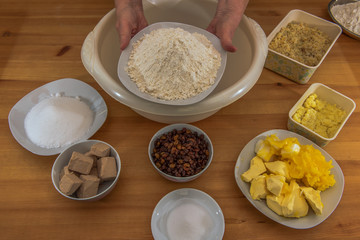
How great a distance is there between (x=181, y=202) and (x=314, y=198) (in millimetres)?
410

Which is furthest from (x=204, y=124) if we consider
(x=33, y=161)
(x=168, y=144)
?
(x=33, y=161)

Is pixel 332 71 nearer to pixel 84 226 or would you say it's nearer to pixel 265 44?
pixel 265 44

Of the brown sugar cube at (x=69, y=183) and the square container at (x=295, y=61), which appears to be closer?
the brown sugar cube at (x=69, y=183)

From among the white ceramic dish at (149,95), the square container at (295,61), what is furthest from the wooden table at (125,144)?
the white ceramic dish at (149,95)

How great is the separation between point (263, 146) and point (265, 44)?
1.23 ft

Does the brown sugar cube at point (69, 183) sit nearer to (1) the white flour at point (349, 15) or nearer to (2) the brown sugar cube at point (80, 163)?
(2) the brown sugar cube at point (80, 163)

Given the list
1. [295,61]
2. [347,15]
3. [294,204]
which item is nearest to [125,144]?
[294,204]

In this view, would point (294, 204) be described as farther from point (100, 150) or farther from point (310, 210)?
point (100, 150)

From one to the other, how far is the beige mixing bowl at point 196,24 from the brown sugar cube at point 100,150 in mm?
168

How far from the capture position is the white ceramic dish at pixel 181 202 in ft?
2.73

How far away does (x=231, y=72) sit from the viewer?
1122mm

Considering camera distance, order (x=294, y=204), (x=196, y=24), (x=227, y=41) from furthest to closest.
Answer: (x=196, y=24)
(x=227, y=41)
(x=294, y=204)

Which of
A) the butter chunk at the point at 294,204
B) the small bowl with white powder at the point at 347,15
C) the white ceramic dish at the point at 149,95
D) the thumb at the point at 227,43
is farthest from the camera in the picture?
the small bowl with white powder at the point at 347,15

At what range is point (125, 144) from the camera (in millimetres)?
1047
